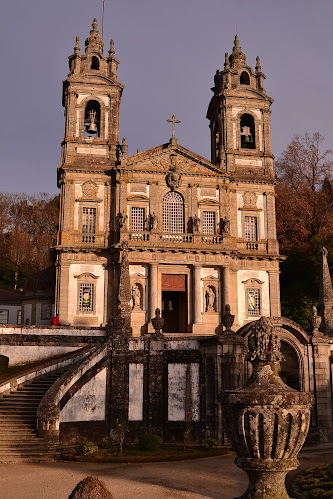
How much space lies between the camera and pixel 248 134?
38000 millimetres

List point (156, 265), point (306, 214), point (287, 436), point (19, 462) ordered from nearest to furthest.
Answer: point (287, 436) < point (19, 462) < point (156, 265) < point (306, 214)

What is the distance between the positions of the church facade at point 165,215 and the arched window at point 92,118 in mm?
80

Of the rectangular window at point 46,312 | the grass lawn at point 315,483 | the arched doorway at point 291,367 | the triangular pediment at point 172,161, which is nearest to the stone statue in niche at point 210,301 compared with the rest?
the triangular pediment at point 172,161

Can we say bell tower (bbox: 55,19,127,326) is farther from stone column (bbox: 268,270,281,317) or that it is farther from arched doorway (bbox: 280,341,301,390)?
arched doorway (bbox: 280,341,301,390)

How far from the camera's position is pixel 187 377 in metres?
21.1

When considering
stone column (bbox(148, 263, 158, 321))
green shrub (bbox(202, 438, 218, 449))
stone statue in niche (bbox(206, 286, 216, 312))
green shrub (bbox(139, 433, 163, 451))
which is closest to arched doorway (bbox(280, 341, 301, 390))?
green shrub (bbox(202, 438, 218, 449))

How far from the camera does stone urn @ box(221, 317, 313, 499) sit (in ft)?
28.8

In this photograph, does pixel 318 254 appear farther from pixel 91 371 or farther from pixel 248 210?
pixel 91 371

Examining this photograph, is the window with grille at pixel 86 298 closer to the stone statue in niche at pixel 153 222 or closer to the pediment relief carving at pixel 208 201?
the stone statue in niche at pixel 153 222


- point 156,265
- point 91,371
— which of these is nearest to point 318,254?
point 156,265

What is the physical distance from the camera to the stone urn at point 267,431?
28.8ft

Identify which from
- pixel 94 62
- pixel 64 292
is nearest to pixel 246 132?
pixel 94 62

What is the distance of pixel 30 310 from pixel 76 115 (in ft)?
44.3

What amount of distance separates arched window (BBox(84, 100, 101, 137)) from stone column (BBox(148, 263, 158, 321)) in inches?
393
